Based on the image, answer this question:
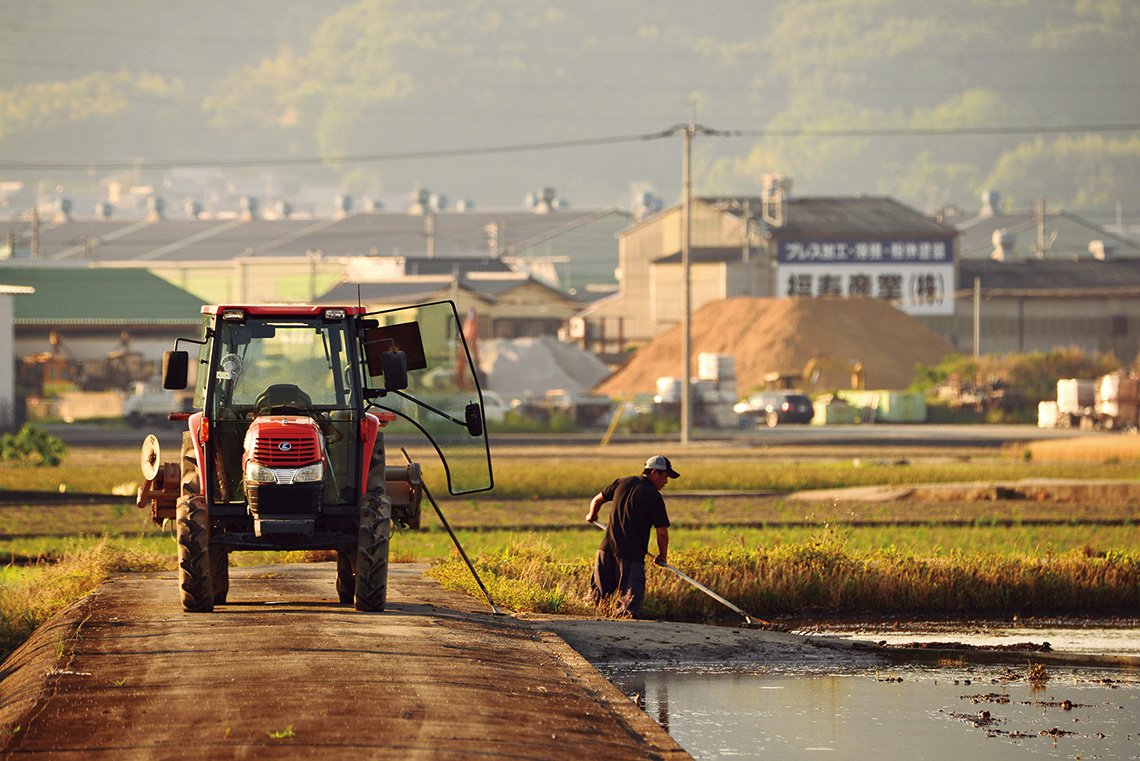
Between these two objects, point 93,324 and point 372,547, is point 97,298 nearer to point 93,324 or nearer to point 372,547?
point 93,324

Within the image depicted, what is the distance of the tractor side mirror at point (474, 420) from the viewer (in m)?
12.4

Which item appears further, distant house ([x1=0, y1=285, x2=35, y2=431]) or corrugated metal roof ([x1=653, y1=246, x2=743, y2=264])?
corrugated metal roof ([x1=653, y1=246, x2=743, y2=264])

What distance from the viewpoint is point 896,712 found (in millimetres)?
12023

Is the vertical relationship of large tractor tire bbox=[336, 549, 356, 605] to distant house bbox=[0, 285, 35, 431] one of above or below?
below

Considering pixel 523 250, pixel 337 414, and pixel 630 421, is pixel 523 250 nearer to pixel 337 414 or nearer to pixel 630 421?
pixel 630 421

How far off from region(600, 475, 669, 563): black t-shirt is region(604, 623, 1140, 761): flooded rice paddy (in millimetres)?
1580

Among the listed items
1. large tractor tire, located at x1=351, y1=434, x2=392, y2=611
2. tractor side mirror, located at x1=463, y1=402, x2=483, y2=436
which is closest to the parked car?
large tractor tire, located at x1=351, y1=434, x2=392, y2=611

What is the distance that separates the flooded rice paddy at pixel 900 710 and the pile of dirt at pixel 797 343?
62309 mm

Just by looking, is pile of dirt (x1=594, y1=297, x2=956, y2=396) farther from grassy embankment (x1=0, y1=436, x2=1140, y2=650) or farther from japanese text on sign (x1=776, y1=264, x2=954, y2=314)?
grassy embankment (x1=0, y1=436, x2=1140, y2=650)

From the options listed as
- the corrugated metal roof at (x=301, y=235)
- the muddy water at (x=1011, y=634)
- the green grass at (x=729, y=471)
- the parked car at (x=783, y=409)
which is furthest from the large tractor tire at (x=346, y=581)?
the corrugated metal roof at (x=301, y=235)

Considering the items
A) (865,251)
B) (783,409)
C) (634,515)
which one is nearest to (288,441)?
(634,515)

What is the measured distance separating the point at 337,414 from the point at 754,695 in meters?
4.18

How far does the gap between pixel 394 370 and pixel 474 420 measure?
927 millimetres

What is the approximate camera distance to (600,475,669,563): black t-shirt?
14.6m
